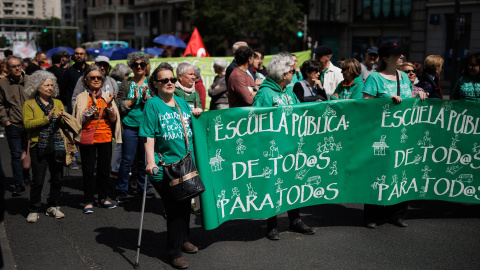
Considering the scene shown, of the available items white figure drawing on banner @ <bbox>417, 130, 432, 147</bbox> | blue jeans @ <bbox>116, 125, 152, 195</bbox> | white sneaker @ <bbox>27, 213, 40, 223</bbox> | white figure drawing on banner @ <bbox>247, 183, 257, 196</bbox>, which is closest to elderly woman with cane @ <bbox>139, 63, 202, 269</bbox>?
white figure drawing on banner @ <bbox>247, 183, 257, 196</bbox>

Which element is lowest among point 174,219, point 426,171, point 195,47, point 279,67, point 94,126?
point 174,219

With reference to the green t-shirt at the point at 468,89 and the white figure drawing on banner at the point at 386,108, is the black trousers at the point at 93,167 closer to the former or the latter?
the white figure drawing on banner at the point at 386,108

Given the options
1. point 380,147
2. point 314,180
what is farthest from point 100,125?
point 380,147

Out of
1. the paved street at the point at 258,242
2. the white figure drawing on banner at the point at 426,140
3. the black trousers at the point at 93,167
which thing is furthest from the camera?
the black trousers at the point at 93,167

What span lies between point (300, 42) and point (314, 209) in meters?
31.4

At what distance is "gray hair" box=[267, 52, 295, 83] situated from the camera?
19.3 ft

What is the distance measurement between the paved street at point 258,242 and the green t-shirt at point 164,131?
1.05m

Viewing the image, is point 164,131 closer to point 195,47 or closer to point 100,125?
point 100,125

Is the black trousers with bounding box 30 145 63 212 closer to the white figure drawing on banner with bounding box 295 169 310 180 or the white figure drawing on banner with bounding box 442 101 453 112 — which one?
the white figure drawing on banner with bounding box 295 169 310 180

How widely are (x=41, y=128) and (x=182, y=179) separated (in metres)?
2.57

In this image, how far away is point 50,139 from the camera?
265 inches

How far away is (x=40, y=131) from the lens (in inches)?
265

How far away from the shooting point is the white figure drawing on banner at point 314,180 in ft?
19.9

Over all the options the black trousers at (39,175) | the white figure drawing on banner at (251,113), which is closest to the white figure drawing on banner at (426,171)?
the white figure drawing on banner at (251,113)
